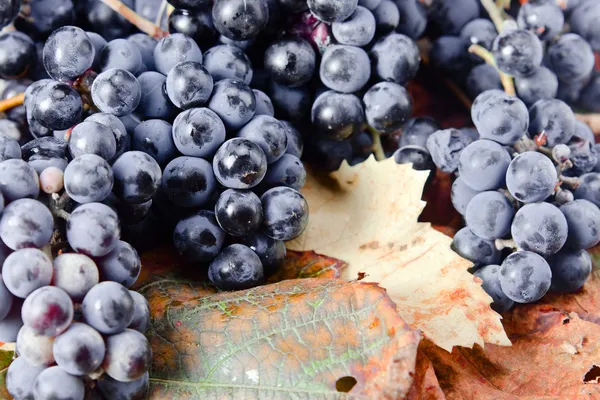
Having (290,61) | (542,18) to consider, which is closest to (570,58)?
(542,18)

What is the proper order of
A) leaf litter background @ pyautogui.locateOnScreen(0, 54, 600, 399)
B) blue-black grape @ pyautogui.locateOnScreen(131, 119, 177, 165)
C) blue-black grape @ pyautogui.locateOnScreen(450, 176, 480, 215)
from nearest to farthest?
1. leaf litter background @ pyautogui.locateOnScreen(0, 54, 600, 399)
2. blue-black grape @ pyautogui.locateOnScreen(131, 119, 177, 165)
3. blue-black grape @ pyautogui.locateOnScreen(450, 176, 480, 215)

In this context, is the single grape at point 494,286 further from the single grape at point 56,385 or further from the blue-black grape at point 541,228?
the single grape at point 56,385

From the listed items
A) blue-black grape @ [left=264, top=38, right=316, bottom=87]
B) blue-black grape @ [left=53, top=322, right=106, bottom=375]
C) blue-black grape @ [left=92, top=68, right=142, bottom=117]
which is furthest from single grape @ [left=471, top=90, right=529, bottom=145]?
blue-black grape @ [left=53, top=322, right=106, bottom=375]

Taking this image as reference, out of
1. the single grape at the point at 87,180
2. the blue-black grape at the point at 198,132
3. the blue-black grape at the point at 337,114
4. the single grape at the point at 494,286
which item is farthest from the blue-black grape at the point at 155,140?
the single grape at the point at 494,286

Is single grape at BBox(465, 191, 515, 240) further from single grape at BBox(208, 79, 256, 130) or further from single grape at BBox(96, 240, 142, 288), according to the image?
single grape at BBox(96, 240, 142, 288)

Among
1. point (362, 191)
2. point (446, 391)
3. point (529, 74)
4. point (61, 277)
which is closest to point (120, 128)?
point (61, 277)
